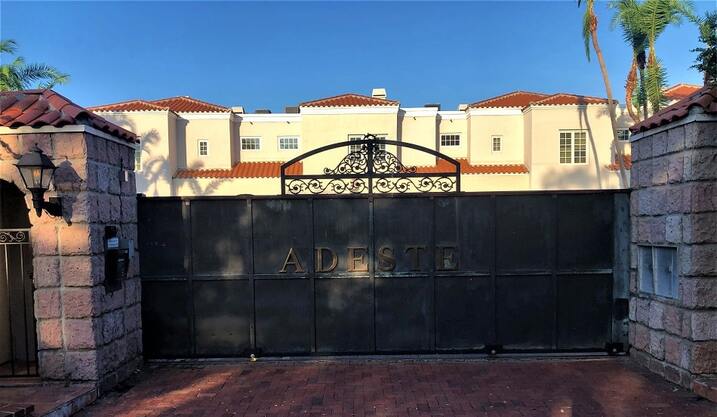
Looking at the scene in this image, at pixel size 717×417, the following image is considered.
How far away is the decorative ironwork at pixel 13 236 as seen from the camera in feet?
16.4

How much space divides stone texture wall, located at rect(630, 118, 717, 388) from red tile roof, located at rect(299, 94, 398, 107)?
16.3 m

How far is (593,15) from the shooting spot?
711 inches

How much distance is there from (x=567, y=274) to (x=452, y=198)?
82.8 inches

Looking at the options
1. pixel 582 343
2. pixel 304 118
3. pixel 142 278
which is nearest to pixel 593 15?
pixel 304 118

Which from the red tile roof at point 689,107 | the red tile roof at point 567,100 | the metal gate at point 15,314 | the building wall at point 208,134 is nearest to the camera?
the red tile roof at point 689,107

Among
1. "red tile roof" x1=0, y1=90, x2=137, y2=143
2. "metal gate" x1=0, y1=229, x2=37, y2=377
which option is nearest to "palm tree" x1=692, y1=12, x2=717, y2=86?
"red tile roof" x1=0, y1=90, x2=137, y2=143

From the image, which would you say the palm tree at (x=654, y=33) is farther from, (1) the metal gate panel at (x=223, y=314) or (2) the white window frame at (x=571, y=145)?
(1) the metal gate panel at (x=223, y=314)

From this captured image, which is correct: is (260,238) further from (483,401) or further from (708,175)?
(708,175)

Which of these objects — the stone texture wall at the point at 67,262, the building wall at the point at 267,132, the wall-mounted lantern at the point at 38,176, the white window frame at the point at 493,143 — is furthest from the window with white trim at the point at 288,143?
the wall-mounted lantern at the point at 38,176

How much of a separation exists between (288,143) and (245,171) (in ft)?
9.66

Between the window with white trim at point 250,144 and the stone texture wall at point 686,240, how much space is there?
817 inches

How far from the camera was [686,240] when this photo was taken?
511 centimetres

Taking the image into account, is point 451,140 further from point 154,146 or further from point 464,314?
point 464,314

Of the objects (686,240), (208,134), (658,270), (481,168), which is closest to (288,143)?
(208,134)
